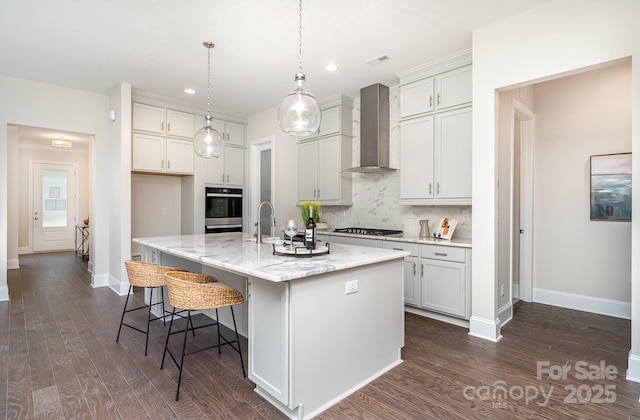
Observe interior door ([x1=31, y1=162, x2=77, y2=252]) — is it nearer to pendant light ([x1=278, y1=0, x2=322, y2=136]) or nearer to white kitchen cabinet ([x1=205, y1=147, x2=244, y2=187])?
white kitchen cabinet ([x1=205, y1=147, x2=244, y2=187])

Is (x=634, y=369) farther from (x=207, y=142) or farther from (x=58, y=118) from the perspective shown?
(x=58, y=118)

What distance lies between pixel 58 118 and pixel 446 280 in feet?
17.9

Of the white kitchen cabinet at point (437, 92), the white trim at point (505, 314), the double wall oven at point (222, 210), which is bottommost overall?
the white trim at point (505, 314)

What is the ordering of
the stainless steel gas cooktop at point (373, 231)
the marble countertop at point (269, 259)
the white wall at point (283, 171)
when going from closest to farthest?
the marble countertop at point (269, 259)
the stainless steel gas cooktop at point (373, 231)
the white wall at point (283, 171)

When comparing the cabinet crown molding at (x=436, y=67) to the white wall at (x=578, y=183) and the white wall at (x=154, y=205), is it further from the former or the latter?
the white wall at (x=154, y=205)

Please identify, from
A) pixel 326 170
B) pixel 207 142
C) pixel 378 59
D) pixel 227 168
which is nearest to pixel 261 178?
pixel 227 168

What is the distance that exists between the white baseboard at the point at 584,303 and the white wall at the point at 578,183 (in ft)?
0.18

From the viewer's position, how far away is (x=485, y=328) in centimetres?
300

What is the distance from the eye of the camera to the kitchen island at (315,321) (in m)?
1.84

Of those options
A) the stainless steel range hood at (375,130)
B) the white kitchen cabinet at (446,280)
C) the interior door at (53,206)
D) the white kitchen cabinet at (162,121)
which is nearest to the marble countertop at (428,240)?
the white kitchen cabinet at (446,280)

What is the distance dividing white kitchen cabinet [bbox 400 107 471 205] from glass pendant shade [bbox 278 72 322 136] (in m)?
1.84

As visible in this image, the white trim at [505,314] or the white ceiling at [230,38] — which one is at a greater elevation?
the white ceiling at [230,38]

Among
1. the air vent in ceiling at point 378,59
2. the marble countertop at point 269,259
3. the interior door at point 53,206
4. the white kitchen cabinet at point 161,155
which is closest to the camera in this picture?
the marble countertop at point 269,259

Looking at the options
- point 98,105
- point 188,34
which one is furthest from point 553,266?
point 98,105
